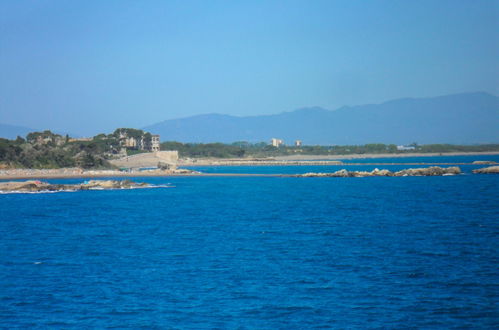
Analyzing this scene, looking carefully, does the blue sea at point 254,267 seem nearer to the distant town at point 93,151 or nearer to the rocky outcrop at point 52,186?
the rocky outcrop at point 52,186

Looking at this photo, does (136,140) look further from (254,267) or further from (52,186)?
(254,267)

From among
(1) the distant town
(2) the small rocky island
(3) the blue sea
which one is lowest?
(3) the blue sea

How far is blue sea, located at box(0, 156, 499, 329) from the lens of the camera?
17406 mm

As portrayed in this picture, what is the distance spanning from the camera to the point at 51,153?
105750mm

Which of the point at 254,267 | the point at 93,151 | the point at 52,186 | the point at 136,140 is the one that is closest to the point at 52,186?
the point at 52,186

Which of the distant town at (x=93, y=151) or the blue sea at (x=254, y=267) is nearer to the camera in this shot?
the blue sea at (x=254, y=267)

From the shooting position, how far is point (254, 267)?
2369cm

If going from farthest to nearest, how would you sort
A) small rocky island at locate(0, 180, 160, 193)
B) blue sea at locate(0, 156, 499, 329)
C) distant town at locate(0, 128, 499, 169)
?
distant town at locate(0, 128, 499, 169), small rocky island at locate(0, 180, 160, 193), blue sea at locate(0, 156, 499, 329)

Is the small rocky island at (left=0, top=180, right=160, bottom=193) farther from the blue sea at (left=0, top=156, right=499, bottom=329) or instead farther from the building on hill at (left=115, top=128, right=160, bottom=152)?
the building on hill at (left=115, top=128, right=160, bottom=152)

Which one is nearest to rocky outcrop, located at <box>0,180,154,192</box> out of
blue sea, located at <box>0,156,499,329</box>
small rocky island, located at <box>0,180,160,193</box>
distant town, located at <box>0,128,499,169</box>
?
small rocky island, located at <box>0,180,160,193</box>

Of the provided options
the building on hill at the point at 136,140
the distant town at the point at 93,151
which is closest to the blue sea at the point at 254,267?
the distant town at the point at 93,151

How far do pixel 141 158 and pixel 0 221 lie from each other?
93.8 meters

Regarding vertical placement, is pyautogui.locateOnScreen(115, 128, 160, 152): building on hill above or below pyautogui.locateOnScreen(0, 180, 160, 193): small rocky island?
above

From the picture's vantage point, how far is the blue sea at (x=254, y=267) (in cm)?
1741
